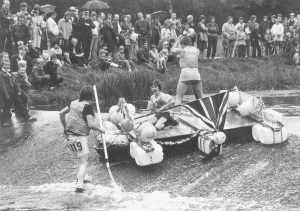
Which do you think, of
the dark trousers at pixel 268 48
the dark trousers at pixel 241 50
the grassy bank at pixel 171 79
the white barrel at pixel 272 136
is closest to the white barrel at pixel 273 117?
the white barrel at pixel 272 136

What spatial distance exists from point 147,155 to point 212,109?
2.02m

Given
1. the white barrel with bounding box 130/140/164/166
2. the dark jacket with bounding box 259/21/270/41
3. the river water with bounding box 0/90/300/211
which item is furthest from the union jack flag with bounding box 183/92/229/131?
the dark jacket with bounding box 259/21/270/41

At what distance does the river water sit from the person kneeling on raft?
806 millimetres

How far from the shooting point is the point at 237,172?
1366 cm

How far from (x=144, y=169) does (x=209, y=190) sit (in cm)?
202

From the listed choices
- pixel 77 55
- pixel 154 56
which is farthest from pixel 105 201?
pixel 154 56

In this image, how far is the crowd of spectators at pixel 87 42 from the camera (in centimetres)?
2341

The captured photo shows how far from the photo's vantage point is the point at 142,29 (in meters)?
28.7

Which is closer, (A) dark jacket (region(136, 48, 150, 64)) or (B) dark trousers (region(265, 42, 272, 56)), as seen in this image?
(A) dark jacket (region(136, 48, 150, 64))

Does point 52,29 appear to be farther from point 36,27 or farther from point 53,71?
point 53,71

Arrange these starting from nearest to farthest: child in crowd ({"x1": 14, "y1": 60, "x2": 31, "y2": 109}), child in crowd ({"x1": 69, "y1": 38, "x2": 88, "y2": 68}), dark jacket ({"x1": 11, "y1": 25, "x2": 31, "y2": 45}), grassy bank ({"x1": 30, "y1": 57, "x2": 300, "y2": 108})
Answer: child in crowd ({"x1": 14, "y1": 60, "x2": 31, "y2": 109}), dark jacket ({"x1": 11, "y1": 25, "x2": 31, "y2": 45}), grassy bank ({"x1": 30, "y1": 57, "x2": 300, "y2": 108}), child in crowd ({"x1": 69, "y1": 38, "x2": 88, "y2": 68})

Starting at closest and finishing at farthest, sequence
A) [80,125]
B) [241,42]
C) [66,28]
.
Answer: [80,125]
[66,28]
[241,42]

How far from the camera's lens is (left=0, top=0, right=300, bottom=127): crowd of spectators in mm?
23406

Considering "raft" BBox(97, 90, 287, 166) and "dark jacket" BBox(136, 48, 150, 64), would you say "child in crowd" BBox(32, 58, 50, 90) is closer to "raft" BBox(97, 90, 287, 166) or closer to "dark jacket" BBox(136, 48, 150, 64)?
"dark jacket" BBox(136, 48, 150, 64)
